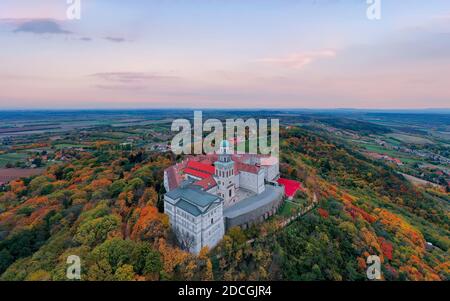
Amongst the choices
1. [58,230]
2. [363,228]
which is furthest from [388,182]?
[58,230]

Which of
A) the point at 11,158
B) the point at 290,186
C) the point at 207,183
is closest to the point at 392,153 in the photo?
the point at 290,186

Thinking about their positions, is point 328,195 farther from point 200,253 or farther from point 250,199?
point 200,253

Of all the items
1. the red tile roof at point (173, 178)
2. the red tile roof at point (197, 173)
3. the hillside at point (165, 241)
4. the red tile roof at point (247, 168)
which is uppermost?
the red tile roof at point (247, 168)

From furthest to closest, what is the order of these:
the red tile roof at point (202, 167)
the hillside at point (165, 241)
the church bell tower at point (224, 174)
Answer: the red tile roof at point (202, 167)
the church bell tower at point (224, 174)
the hillside at point (165, 241)

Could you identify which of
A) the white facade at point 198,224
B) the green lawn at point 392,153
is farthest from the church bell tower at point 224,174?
the green lawn at point 392,153

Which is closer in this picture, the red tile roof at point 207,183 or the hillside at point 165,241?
the hillside at point 165,241

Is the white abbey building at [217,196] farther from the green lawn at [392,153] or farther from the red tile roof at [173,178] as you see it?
the green lawn at [392,153]

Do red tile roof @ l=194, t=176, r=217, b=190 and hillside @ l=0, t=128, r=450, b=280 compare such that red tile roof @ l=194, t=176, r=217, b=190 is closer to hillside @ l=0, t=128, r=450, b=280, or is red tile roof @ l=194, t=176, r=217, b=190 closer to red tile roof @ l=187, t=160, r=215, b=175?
red tile roof @ l=187, t=160, r=215, b=175
